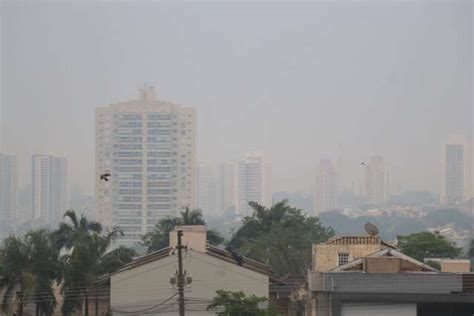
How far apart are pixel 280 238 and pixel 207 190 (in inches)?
5884

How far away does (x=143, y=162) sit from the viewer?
456ft

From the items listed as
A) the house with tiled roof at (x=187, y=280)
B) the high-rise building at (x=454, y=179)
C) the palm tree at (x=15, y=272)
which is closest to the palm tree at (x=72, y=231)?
the palm tree at (x=15, y=272)

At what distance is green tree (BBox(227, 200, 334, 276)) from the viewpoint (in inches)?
1599

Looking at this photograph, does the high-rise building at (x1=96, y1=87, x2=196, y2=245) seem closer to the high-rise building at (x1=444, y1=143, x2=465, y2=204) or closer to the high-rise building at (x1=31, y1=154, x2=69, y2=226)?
the high-rise building at (x1=31, y1=154, x2=69, y2=226)

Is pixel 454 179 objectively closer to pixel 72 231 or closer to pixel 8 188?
pixel 8 188

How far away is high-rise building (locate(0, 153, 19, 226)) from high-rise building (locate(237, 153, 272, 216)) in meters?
37.8

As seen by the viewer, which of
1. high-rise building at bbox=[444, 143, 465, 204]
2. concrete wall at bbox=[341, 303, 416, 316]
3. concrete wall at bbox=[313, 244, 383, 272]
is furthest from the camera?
high-rise building at bbox=[444, 143, 465, 204]

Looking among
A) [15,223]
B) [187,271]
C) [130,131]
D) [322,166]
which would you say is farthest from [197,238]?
[322,166]

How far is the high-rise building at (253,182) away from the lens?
186750 mm

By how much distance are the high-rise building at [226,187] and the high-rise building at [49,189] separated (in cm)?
3238

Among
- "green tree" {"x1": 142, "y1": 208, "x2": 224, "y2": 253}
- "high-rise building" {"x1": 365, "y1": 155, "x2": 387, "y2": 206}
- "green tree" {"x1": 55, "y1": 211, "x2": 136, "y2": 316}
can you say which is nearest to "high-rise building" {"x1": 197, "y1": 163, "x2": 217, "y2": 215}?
"high-rise building" {"x1": 365, "y1": 155, "x2": 387, "y2": 206}

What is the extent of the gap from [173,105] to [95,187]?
1426cm

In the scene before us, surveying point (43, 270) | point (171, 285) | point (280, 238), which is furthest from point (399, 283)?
point (280, 238)

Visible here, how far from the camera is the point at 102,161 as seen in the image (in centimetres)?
14162
